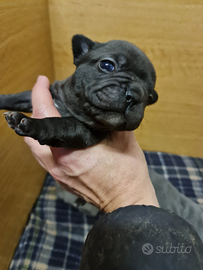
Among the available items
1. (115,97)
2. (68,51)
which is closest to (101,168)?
(115,97)

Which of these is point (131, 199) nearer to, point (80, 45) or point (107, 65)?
point (107, 65)

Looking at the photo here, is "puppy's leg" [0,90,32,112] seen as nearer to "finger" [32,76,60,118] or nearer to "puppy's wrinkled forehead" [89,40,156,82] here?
"finger" [32,76,60,118]

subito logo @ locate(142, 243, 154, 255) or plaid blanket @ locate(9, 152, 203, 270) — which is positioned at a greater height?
subito logo @ locate(142, 243, 154, 255)

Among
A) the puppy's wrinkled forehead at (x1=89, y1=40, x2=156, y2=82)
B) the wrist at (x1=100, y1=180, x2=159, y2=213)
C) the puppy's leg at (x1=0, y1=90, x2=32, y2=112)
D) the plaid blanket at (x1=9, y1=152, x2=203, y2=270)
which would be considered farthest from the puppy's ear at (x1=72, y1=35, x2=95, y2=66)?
the plaid blanket at (x1=9, y1=152, x2=203, y2=270)

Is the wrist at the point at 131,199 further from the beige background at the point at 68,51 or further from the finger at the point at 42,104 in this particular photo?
the beige background at the point at 68,51

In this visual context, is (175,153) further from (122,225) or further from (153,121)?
(122,225)
